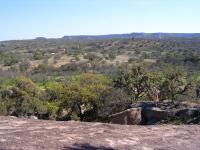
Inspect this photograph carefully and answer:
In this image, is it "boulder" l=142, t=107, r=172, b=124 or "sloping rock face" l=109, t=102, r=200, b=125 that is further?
"boulder" l=142, t=107, r=172, b=124

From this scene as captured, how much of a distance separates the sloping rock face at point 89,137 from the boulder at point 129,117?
10.3 metres

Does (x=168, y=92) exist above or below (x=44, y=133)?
below

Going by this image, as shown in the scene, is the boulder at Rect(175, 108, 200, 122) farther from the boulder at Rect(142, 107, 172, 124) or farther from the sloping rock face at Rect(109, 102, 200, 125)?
the boulder at Rect(142, 107, 172, 124)

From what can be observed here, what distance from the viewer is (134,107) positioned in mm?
31328


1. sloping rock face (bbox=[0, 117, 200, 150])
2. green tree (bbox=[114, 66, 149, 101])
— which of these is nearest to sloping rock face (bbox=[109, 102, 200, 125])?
green tree (bbox=[114, 66, 149, 101])

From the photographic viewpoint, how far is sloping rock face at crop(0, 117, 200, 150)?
13898 millimetres

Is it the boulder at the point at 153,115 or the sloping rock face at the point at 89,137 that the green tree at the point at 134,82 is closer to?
the boulder at the point at 153,115

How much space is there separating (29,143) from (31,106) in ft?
70.0

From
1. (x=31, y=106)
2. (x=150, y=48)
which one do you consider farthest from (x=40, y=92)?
(x=150, y=48)

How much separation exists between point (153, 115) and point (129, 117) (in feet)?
5.78

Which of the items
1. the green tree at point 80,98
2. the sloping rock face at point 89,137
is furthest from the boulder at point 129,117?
the sloping rock face at point 89,137

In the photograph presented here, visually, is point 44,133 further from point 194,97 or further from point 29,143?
point 194,97

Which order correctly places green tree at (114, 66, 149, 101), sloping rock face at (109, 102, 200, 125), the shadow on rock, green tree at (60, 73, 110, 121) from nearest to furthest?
1. the shadow on rock
2. sloping rock face at (109, 102, 200, 125)
3. green tree at (60, 73, 110, 121)
4. green tree at (114, 66, 149, 101)

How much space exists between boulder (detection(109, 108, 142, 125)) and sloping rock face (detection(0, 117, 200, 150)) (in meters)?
10.3
